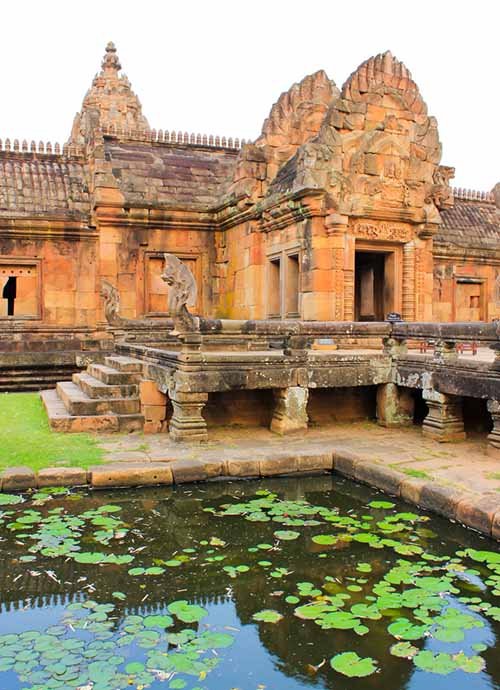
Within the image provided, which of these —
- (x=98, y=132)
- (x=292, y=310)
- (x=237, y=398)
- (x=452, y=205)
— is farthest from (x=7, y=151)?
(x=452, y=205)

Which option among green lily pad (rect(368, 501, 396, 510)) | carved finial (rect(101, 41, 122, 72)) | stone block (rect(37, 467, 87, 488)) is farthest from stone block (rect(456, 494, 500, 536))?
carved finial (rect(101, 41, 122, 72))

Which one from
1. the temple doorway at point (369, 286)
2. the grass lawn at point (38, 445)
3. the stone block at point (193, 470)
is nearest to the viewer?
the stone block at point (193, 470)

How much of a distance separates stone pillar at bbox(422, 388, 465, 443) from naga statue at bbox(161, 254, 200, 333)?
10.5 ft

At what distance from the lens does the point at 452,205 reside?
1895cm

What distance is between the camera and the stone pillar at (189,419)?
814cm

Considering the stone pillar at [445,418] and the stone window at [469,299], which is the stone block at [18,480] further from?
the stone window at [469,299]

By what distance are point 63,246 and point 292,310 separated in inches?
238

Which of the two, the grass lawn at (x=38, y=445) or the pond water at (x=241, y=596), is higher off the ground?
the grass lawn at (x=38, y=445)

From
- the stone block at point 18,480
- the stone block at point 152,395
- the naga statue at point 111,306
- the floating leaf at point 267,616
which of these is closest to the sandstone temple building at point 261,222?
the naga statue at point 111,306

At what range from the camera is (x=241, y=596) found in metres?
4.43

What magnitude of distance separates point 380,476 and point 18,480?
3621mm

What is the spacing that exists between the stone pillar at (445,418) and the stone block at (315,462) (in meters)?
1.72

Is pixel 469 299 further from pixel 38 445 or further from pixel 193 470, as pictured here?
pixel 38 445

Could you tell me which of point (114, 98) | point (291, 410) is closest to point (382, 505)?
point (291, 410)
